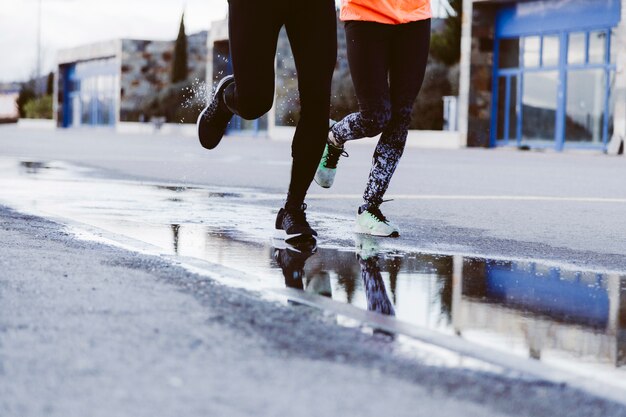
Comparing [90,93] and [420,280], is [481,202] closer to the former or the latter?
[420,280]

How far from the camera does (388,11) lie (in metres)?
6.38

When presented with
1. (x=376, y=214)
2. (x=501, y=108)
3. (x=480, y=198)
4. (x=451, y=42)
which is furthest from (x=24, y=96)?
(x=376, y=214)

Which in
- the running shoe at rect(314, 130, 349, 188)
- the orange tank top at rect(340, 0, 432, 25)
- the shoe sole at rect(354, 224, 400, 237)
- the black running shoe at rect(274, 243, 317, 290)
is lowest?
the black running shoe at rect(274, 243, 317, 290)

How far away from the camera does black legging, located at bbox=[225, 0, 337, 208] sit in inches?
236

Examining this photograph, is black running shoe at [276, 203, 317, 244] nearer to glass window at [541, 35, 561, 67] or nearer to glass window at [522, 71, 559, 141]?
glass window at [522, 71, 559, 141]

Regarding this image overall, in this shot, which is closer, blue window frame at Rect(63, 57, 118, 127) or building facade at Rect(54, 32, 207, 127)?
building facade at Rect(54, 32, 207, 127)

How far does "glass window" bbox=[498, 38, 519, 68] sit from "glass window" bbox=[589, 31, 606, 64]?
3405mm

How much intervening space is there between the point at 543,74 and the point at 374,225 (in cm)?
2824

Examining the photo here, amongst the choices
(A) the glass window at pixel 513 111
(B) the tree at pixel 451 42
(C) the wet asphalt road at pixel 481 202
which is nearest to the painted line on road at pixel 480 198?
(C) the wet asphalt road at pixel 481 202

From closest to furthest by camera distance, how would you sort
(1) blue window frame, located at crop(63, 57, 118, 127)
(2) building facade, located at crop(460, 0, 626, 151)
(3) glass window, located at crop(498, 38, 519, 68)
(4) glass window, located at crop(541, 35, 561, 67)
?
(2) building facade, located at crop(460, 0, 626, 151) < (4) glass window, located at crop(541, 35, 561, 67) < (3) glass window, located at crop(498, 38, 519, 68) < (1) blue window frame, located at crop(63, 57, 118, 127)

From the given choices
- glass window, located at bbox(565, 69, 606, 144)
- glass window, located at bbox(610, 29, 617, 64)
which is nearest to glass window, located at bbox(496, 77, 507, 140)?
glass window, located at bbox(565, 69, 606, 144)

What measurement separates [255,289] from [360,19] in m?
2.26

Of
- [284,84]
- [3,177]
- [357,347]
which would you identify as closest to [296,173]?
[357,347]

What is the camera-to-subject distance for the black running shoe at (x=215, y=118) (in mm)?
6773
